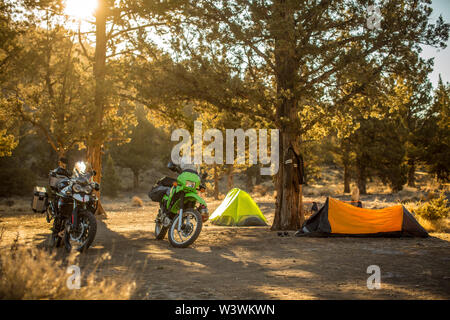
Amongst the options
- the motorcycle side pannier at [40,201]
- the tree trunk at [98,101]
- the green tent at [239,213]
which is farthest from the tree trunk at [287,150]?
the tree trunk at [98,101]

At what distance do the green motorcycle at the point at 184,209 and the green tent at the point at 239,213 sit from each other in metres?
5.76

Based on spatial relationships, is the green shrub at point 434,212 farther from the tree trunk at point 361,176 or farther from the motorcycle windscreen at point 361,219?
the tree trunk at point 361,176

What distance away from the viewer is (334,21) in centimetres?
1229

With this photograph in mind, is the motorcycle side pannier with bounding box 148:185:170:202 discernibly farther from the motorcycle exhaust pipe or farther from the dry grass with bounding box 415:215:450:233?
the dry grass with bounding box 415:215:450:233

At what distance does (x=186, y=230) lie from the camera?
885cm

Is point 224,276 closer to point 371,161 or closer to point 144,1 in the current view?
point 144,1

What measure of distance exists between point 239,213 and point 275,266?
8344mm

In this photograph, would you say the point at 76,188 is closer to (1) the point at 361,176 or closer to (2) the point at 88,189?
(2) the point at 88,189

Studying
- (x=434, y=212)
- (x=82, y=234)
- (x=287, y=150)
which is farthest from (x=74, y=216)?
(x=434, y=212)

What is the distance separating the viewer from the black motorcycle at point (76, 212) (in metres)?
7.70

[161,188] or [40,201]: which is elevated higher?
[161,188]

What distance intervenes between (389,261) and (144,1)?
39.8 ft
